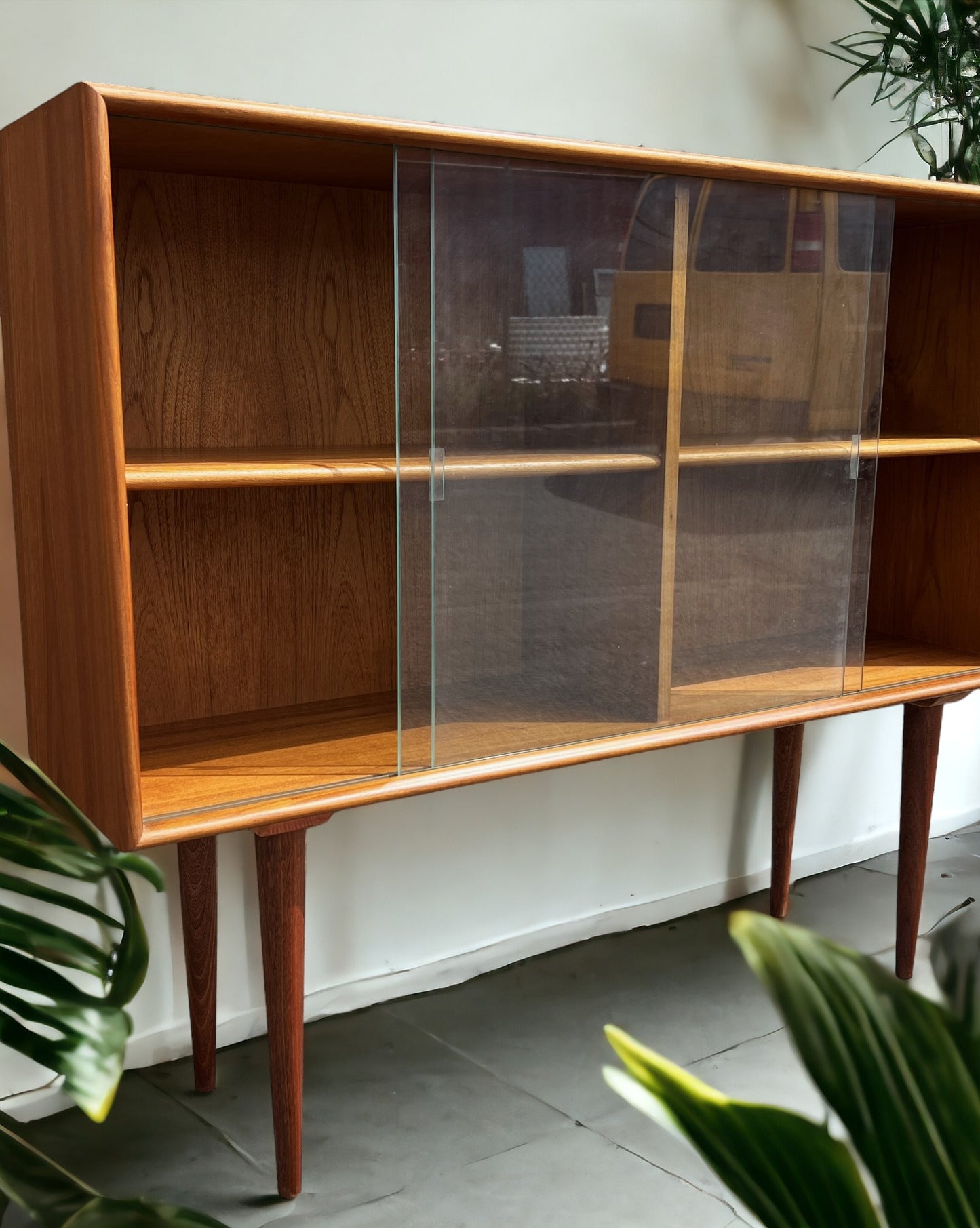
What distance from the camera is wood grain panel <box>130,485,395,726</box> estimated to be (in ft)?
6.03

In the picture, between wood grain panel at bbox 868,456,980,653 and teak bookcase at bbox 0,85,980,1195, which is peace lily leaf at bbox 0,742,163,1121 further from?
wood grain panel at bbox 868,456,980,653

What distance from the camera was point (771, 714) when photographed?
6.23 ft

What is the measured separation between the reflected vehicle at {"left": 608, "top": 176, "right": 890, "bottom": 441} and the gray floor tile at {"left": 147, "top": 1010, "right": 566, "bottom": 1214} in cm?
108

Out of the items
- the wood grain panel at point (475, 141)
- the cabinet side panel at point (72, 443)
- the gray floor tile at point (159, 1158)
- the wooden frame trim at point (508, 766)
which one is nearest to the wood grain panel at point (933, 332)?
the wood grain panel at point (475, 141)

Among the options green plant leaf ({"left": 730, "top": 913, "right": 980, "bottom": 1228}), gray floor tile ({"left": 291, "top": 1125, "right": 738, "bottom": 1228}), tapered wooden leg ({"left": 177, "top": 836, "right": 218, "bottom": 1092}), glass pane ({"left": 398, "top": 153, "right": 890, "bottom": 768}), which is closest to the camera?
green plant leaf ({"left": 730, "top": 913, "right": 980, "bottom": 1228})

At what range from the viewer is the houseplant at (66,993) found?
65cm

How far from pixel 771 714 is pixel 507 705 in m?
0.47

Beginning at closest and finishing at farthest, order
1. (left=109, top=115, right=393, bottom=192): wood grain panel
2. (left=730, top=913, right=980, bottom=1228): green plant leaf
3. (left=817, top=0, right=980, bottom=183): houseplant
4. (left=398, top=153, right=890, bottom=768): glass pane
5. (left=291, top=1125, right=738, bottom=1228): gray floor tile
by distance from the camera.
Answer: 1. (left=730, top=913, right=980, bottom=1228): green plant leaf
2. (left=109, top=115, right=393, bottom=192): wood grain panel
3. (left=398, top=153, right=890, bottom=768): glass pane
4. (left=291, top=1125, right=738, bottom=1228): gray floor tile
5. (left=817, top=0, right=980, bottom=183): houseplant

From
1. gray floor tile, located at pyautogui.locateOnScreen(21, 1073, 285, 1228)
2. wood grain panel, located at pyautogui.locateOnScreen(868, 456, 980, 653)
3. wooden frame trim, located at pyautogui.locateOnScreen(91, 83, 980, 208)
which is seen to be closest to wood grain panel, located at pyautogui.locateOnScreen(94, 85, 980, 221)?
wooden frame trim, located at pyautogui.locateOnScreen(91, 83, 980, 208)

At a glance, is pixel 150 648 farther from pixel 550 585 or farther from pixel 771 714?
pixel 771 714

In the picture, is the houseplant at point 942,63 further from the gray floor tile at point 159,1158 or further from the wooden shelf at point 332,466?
the gray floor tile at point 159,1158

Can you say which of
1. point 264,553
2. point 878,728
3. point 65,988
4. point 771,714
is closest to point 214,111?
point 264,553

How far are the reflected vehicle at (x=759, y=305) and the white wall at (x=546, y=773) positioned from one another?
557 mm

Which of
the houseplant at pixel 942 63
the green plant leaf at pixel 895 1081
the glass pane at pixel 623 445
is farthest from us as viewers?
the houseplant at pixel 942 63
